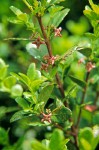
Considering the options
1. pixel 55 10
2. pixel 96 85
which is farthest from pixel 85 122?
pixel 55 10

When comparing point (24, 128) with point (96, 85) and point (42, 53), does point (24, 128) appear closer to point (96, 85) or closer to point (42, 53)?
point (96, 85)

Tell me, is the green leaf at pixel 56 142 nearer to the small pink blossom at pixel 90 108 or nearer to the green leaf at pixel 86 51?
the green leaf at pixel 86 51

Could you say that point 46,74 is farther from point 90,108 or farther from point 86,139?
point 90,108

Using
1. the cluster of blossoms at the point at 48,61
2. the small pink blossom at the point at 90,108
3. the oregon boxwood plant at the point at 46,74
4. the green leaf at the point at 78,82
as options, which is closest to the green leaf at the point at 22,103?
the oregon boxwood plant at the point at 46,74

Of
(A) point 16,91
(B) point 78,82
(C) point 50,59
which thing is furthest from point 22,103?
(B) point 78,82

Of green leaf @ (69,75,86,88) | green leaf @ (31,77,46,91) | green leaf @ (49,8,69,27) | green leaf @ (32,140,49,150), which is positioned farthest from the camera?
green leaf @ (69,75,86,88)

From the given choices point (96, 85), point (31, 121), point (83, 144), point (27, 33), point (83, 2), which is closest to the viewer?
point (83, 144)

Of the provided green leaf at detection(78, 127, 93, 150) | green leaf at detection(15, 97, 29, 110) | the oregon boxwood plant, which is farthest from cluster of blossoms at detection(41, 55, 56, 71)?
green leaf at detection(78, 127, 93, 150)

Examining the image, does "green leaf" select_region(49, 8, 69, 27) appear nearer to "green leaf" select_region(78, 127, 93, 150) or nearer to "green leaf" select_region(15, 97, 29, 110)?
"green leaf" select_region(15, 97, 29, 110)
